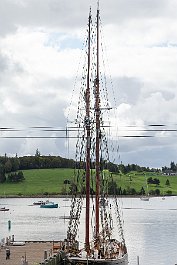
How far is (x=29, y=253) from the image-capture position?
56000 millimetres

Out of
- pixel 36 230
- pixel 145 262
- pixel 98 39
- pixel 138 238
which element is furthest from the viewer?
pixel 36 230

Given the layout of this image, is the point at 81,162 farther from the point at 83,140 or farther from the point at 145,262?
the point at 145,262

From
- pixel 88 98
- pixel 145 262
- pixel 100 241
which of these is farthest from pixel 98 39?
pixel 145 262

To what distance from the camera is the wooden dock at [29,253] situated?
49.9 m

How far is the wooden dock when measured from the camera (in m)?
49.9

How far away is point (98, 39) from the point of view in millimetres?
58188

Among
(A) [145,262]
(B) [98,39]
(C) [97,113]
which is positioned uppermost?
(B) [98,39]

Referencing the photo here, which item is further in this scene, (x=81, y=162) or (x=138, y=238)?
(x=138, y=238)

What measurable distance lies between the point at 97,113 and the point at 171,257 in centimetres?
3337

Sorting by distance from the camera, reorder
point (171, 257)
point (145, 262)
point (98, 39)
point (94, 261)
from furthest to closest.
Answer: point (171, 257) → point (145, 262) → point (98, 39) → point (94, 261)

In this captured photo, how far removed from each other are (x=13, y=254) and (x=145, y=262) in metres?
25.8

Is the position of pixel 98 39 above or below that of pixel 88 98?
above

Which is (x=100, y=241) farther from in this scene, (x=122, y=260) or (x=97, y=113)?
(x=97, y=113)

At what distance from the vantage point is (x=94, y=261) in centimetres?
5034
